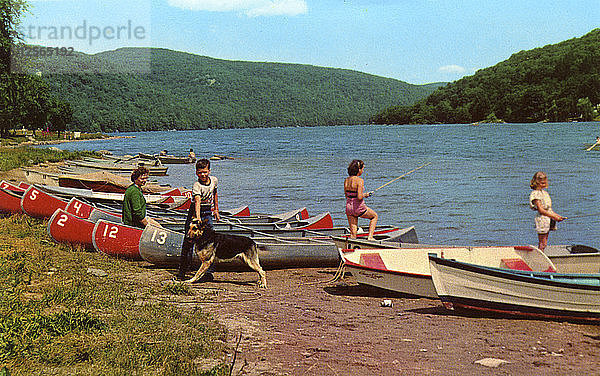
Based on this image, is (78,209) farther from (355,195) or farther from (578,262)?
(578,262)

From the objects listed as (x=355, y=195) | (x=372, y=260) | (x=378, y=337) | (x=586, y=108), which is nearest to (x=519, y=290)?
(x=378, y=337)

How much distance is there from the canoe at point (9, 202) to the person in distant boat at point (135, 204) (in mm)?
5057

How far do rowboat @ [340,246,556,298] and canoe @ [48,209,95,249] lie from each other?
Result: 541 centimetres

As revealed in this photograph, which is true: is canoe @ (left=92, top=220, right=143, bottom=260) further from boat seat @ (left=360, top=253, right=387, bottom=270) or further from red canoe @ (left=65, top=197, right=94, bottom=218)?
boat seat @ (left=360, top=253, right=387, bottom=270)

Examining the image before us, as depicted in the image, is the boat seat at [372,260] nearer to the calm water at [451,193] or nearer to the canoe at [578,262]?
the canoe at [578,262]

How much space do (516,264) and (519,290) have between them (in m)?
1.59

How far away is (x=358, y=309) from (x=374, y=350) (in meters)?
2.08

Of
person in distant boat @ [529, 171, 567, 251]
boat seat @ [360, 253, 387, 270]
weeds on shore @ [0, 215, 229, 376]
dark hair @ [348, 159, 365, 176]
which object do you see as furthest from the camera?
dark hair @ [348, 159, 365, 176]

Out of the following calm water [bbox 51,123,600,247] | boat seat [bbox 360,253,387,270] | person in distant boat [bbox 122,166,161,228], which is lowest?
calm water [bbox 51,123,600,247]

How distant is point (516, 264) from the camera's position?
30.2 feet

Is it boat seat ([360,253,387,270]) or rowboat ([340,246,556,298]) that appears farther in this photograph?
boat seat ([360,253,387,270])

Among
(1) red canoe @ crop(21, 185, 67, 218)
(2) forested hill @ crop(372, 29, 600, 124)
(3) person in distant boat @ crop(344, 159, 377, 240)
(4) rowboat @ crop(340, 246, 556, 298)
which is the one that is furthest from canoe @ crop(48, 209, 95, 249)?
(2) forested hill @ crop(372, 29, 600, 124)

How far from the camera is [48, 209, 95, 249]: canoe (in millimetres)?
11383

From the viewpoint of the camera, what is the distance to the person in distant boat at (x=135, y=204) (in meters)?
10.5
